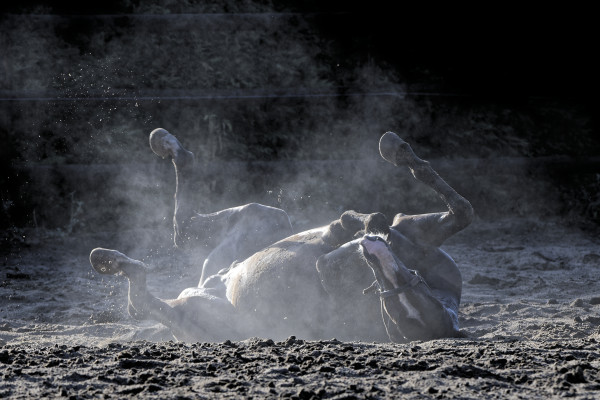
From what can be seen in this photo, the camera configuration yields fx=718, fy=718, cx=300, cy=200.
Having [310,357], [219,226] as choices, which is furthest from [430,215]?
[219,226]

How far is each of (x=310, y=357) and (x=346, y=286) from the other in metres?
0.93

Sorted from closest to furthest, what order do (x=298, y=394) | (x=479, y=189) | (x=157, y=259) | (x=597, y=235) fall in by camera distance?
(x=298, y=394)
(x=157, y=259)
(x=597, y=235)
(x=479, y=189)

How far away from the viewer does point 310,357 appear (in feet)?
9.86

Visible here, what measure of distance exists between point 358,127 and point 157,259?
133 inches

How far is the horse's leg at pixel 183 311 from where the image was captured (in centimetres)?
416

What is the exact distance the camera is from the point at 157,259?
23.5ft

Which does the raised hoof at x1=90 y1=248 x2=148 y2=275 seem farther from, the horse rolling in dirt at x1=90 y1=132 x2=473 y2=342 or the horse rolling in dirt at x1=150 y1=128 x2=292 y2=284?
the horse rolling in dirt at x1=150 y1=128 x2=292 y2=284

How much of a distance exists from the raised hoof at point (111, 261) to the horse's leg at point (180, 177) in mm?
988

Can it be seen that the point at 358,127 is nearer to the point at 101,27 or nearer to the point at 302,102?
the point at 302,102

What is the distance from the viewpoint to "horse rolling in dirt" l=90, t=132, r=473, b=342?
143 inches

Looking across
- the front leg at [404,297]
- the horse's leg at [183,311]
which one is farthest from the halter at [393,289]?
the horse's leg at [183,311]

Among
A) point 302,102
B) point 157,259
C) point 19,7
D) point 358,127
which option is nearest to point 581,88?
point 358,127

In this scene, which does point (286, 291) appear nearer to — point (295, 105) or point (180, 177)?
point (180, 177)

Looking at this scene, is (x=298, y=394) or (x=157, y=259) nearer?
(x=298, y=394)
